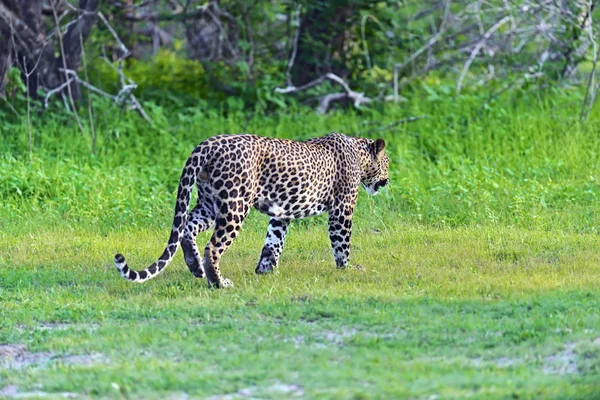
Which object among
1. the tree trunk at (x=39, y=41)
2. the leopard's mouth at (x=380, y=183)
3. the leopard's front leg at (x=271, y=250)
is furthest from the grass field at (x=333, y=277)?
the tree trunk at (x=39, y=41)

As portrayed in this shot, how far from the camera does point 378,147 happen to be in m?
9.98

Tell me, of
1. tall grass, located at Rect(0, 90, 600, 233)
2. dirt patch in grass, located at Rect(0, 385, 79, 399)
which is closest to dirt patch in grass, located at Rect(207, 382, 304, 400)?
dirt patch in grass, located at Rect(0, 385, 79, 399)

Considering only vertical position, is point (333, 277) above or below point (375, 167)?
below

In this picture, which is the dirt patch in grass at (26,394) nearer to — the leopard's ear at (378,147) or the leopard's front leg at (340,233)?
the leopard's front leg at (340,233)

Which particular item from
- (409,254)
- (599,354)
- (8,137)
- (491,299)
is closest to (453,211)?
(409,254)

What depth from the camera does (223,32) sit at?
640 inches

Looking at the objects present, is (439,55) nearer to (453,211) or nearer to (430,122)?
(430,122)

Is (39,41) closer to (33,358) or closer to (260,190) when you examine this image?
(260,190)

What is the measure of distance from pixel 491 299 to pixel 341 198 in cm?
201

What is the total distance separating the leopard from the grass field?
0.90 ft

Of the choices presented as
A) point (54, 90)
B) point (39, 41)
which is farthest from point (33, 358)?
point (39, 41)

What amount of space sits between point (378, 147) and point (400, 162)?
324 centimetres

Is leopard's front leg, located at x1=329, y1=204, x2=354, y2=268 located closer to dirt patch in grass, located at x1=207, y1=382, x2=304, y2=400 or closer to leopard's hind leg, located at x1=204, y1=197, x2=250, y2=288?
leopard's hind leg, located at x1=204, y1=197, x2=250, y2=288

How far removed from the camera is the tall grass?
1144 centimetres
